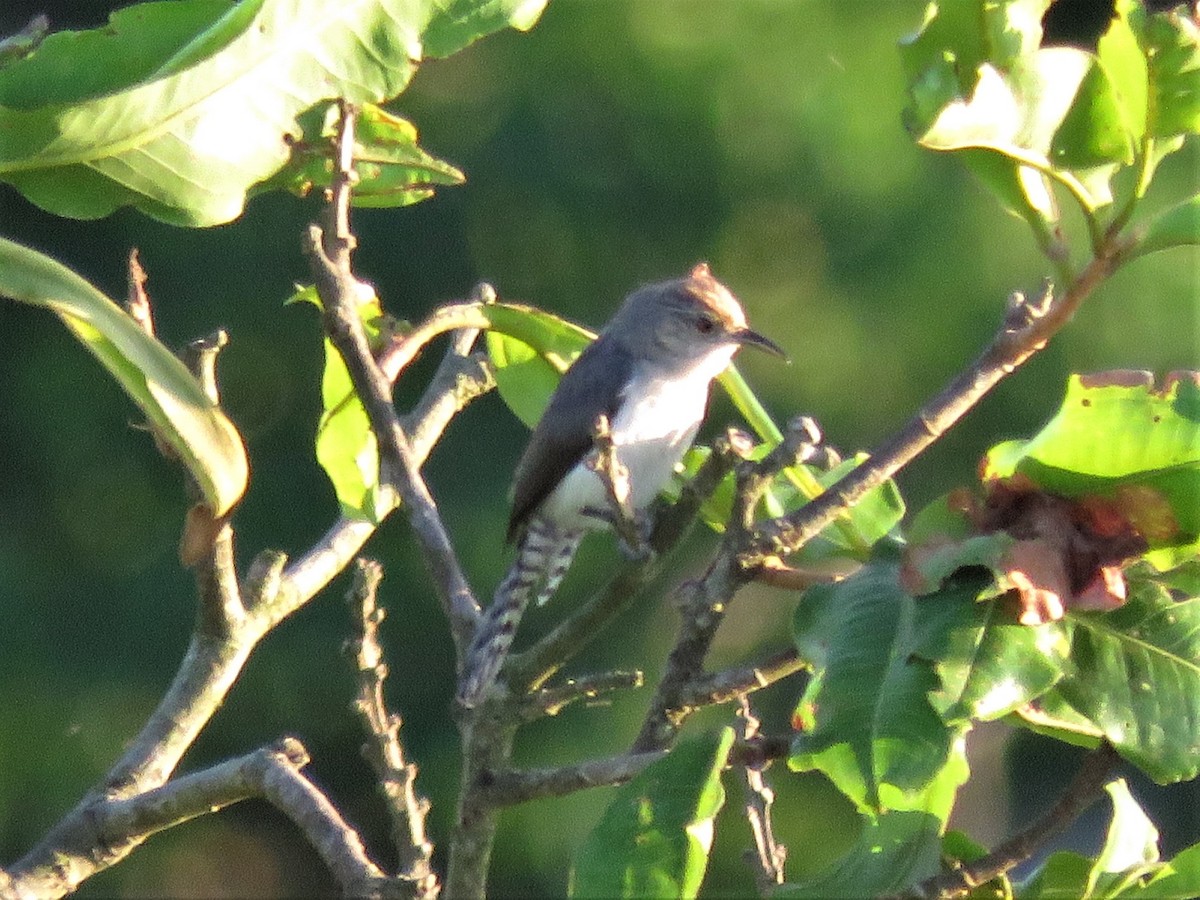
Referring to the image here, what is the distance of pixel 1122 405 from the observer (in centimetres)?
131

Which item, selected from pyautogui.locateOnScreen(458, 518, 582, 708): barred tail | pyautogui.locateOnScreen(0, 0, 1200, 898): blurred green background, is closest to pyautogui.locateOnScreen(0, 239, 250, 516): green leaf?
pyautogui.locateOnScreen(458, 518, 582, 708): barred tail

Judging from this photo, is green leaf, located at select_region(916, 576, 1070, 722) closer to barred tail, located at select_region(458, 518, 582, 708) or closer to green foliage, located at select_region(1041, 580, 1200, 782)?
green foliage, located at select_region(1041, 580, 1200, 782)

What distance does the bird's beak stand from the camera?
3.54 m

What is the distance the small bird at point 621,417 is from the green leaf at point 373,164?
1.37 meters

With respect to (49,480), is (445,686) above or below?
below

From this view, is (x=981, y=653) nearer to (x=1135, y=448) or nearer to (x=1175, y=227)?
(x=1135, y=448)

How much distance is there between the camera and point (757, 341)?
366 cm

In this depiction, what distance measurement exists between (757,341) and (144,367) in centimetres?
238

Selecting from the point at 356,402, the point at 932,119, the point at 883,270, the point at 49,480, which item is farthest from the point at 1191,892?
the point at 49,480

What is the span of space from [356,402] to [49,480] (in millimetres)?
4367

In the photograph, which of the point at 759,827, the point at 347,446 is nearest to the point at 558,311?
the point at 347,446

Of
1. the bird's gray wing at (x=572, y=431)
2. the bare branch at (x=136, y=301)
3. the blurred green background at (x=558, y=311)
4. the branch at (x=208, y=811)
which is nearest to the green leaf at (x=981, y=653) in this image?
the branch at (x=208, y=811)

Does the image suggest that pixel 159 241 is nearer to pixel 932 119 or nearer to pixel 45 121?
pixel 45 121

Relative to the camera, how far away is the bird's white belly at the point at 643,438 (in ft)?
11.5
